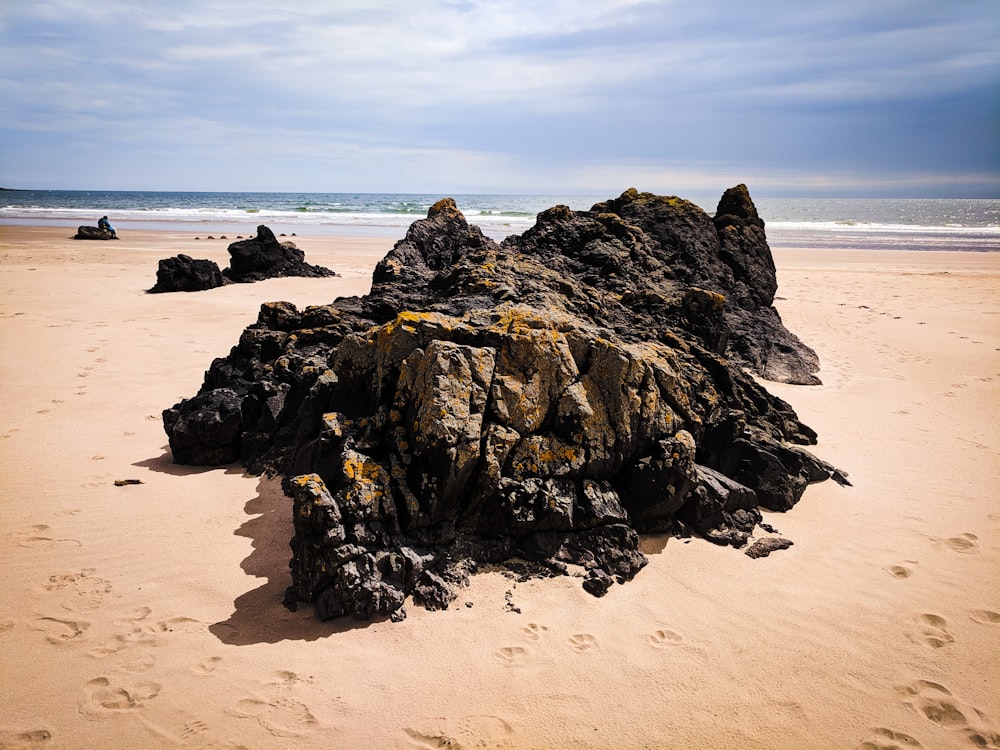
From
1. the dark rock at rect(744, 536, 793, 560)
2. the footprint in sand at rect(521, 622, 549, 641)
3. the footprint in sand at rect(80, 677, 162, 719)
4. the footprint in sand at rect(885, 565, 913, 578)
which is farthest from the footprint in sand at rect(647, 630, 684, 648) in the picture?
the footprint in sand at rect(80, 677, 162, 719)

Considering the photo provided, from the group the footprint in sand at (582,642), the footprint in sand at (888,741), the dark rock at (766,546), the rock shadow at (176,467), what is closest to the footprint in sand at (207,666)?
the footprint in sand at (582,642)

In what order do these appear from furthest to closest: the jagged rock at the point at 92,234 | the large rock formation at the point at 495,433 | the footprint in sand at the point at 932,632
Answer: the jagged rock at the point at 92,234, the large rock formation at the point at 495,433, the footprint in sand at the point at 932,632

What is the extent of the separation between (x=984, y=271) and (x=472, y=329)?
87.1 feet

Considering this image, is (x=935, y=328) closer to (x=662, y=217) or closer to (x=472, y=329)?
(x=662, y=217)

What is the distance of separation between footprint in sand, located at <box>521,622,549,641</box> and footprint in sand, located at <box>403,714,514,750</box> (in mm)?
579

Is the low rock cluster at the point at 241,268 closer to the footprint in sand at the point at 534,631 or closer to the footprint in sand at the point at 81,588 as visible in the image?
the footprint in sand at the point at 81,588

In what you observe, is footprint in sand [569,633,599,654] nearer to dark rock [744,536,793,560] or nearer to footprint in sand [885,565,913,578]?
dark rock [744,536,793,560]

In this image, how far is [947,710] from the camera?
123 inches

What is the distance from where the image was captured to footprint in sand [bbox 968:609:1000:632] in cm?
375

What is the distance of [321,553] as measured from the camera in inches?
143

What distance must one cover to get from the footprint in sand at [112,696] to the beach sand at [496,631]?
0.04ft

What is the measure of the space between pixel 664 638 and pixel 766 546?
54.2 inches

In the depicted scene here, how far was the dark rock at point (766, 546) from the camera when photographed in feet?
14.5

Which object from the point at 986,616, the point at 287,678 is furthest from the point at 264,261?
the point at 986,616
